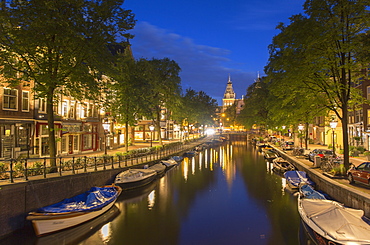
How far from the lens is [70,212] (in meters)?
14.8

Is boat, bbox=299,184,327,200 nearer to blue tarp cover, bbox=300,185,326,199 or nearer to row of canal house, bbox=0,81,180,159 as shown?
blue tarp cover, bbox=300,185,326,199

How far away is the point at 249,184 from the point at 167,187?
9.79 m

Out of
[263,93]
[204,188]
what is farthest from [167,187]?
[263,93]

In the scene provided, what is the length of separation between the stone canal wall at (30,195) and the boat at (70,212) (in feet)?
3.23

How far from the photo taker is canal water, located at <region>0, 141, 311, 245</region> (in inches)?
561

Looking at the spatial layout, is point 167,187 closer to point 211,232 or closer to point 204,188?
point 204,188

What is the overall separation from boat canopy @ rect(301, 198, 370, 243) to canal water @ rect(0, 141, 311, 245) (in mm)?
2195

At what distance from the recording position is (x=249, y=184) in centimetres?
2903

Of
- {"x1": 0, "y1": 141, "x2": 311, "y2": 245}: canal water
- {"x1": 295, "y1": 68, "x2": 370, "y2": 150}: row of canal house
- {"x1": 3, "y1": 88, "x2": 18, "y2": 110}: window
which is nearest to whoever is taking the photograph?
{"x1": 0, "y1": 141, "x2": 311, "y2": 245}: canal water

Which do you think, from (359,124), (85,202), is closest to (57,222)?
(85,202)

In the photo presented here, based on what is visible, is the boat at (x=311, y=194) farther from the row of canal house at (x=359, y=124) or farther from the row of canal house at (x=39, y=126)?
the row of canal house at (x=39, y=126)

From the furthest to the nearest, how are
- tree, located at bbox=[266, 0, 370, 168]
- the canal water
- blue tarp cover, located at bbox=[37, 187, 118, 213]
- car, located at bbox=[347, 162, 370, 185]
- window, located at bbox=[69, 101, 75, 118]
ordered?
window, located at bbox=[69, 101, 75, 118], tree, located at bbox=[266, 0, 370, 168], car, located at bbox=[347, 162, 370, 185], blue tarp cover, located at bbox=[37, 187, 118, 213], the canal water

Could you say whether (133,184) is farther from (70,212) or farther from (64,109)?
(64,109)

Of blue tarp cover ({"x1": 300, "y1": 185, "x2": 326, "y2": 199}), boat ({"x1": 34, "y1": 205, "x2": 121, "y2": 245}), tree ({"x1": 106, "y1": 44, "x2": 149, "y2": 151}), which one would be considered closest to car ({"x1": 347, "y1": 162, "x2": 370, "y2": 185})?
blue tarp cover ({"x1": 300, "y1": 185, "x2": 326, "y2": 199})
